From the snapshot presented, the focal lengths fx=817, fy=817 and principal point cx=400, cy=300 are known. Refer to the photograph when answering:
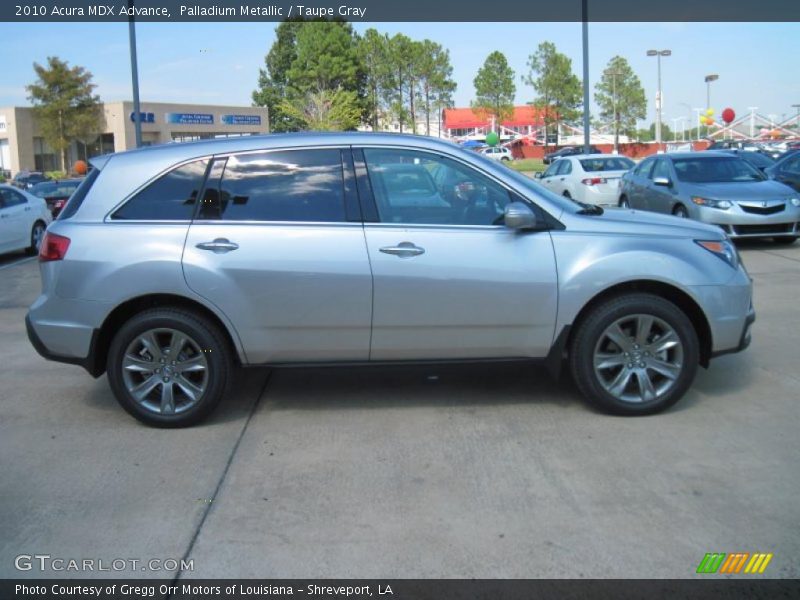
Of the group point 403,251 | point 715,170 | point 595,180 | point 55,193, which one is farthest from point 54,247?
point 55,193

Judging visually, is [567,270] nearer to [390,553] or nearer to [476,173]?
[476,173]

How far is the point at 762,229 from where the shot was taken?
41.1ft

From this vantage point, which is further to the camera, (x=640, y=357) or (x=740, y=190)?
(x=740, y=190)

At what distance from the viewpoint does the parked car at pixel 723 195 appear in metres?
12.4

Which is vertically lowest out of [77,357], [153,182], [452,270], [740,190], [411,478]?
[411,478]

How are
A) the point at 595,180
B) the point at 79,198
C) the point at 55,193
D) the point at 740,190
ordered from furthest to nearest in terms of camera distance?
the point at 55,193, the point at 595,180, the point at 740,190, the point at 79,198

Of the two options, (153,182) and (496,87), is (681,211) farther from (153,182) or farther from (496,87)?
(496,87)

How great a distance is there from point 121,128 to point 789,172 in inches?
1893

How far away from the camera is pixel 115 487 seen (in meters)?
4.35

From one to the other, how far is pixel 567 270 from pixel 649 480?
55.3 inches

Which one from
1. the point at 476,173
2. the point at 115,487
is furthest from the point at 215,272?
the point at 476,173

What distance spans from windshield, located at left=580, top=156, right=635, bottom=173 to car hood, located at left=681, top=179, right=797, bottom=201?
6.48 meters

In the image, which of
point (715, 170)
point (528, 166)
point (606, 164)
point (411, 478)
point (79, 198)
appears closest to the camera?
point (411, 478)

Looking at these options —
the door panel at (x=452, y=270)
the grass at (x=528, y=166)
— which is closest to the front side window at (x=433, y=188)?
the door panel at (x=452, y=270)
